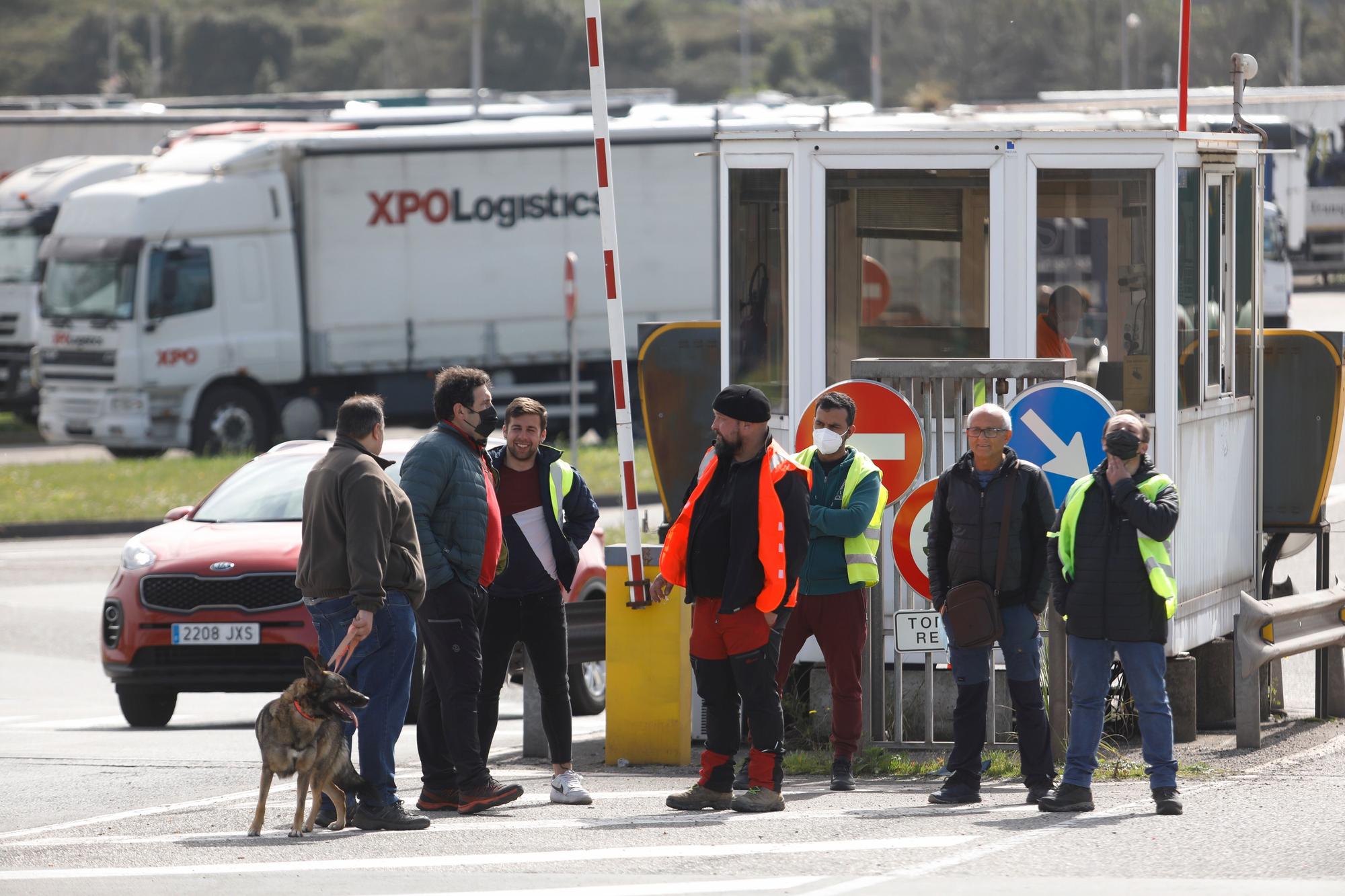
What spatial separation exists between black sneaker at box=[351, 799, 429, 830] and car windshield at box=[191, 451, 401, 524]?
13.9ft

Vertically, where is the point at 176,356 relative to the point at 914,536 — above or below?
above

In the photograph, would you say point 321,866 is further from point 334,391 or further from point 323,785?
point 334,391

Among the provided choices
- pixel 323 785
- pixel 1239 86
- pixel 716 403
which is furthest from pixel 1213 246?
pixel 323 785

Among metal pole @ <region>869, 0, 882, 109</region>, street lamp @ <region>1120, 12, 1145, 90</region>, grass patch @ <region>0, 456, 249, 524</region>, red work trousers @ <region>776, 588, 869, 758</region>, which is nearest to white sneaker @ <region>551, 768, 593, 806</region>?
red work trousers @ <region>776, 588, 869, 758</region>

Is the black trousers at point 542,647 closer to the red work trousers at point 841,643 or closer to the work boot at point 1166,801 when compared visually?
the red work trousers at point 841,643

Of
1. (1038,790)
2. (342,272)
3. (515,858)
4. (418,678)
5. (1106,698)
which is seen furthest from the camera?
(342,272)

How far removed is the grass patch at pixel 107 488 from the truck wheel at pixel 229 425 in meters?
0.84

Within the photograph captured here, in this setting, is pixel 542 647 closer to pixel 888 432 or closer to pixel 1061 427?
pixel 888 432

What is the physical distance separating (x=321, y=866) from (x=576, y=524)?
6.94ft

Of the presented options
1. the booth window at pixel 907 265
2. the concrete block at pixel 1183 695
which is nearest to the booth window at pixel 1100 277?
the booth window at pixel 907 265

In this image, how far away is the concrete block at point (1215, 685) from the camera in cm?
1116

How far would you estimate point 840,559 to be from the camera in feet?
29.5

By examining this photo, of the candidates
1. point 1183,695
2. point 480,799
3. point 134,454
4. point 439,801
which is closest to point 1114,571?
point 1183,695

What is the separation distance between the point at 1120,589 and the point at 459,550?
102 inches
